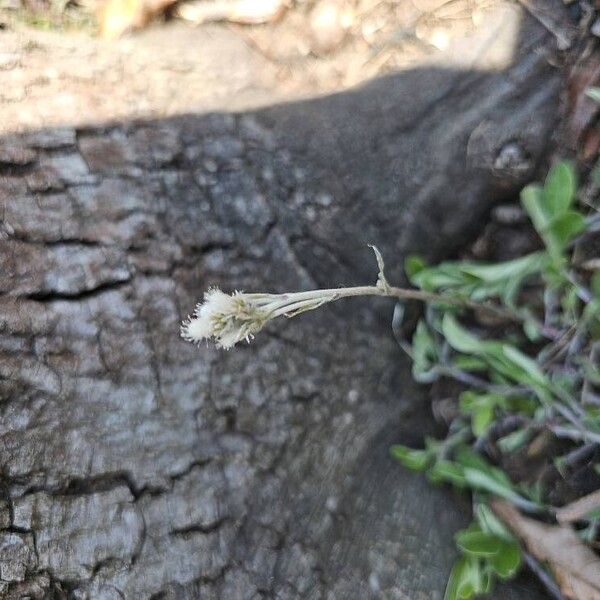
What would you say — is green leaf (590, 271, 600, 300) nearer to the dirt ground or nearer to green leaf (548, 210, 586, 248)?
green leaf (548, 210, 586, 248)

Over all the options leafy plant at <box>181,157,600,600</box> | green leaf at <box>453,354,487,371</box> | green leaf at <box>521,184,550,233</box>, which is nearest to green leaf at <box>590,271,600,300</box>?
leafy plant at <box>181,157,600,600</box>

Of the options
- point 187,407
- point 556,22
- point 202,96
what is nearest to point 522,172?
point 556,22

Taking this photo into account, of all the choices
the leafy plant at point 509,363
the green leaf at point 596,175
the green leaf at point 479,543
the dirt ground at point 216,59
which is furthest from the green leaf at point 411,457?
the dirt ground at point 216,59

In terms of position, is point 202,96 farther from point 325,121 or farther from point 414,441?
point 414,441

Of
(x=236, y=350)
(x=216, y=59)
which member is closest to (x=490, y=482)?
(x=236, y=350)

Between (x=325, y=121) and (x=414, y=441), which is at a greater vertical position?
(x=325, y=121)
